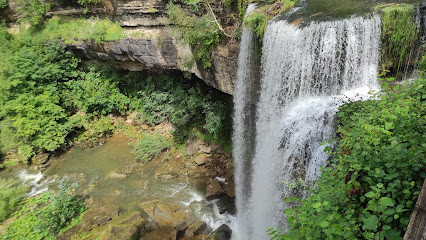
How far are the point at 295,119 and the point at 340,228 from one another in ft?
11.3

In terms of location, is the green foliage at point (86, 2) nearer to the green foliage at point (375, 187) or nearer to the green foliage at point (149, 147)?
the green foliage at point (149, 147)

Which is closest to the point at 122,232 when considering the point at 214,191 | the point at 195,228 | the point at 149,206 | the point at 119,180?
the point at 149,206

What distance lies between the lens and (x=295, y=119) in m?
5.56

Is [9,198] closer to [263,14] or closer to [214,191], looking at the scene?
[214,191]

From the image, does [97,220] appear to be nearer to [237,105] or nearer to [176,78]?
[237,105]

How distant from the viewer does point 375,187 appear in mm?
2250

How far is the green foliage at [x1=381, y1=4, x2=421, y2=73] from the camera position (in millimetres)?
5066

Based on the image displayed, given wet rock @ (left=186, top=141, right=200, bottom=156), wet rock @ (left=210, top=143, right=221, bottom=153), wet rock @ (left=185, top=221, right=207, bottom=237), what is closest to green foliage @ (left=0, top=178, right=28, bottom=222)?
wet rock @ (left=185, top=221, right=207, bottom=237)

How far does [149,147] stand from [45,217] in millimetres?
4216

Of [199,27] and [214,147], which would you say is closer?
[199,27]

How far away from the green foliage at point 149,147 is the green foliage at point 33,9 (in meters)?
7.86

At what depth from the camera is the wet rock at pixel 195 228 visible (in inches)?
278

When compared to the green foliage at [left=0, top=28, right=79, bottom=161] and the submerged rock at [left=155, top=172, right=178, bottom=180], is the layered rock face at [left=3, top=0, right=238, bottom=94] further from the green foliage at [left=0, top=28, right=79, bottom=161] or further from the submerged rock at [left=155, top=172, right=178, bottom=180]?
the submerged rock at [left=155, top=172, right=178, bottom=180]

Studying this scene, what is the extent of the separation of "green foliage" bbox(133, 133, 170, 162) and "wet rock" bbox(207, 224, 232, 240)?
4.48m
